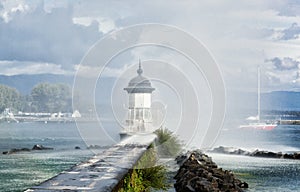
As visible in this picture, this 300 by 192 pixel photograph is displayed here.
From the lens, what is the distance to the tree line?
209 feet

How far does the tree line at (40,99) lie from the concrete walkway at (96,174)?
52.3m

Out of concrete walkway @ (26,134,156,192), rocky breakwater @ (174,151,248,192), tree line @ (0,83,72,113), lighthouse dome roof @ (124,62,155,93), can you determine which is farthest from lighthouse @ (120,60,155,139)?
tree line @ (0,83,72,113)

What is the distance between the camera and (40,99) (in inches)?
2566

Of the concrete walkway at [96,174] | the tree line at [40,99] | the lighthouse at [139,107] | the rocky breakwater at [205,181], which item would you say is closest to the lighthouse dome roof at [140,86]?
the lighthouse at [139,107]

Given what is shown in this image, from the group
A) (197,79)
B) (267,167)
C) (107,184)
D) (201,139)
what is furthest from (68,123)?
(107,184)

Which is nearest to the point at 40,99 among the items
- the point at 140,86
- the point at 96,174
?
the point at 140,86

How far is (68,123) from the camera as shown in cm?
7631

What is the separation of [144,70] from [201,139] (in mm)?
15007

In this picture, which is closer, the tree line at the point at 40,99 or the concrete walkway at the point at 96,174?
the concrete walkway at the point at 96,174

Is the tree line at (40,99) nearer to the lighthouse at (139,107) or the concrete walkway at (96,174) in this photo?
the lighthouse at (139,107)

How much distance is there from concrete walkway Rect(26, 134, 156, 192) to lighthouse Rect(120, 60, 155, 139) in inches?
254

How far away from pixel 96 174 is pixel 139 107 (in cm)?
1071

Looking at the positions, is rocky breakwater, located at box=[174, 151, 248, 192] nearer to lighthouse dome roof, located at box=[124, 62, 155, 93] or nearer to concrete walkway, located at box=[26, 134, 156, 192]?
concrete walkway, located at box=[26, 134, 156, 192]

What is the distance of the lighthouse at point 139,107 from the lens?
1870 cm
